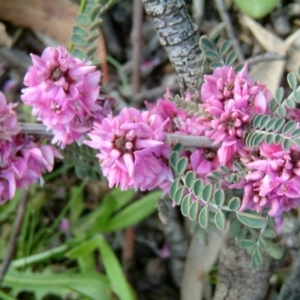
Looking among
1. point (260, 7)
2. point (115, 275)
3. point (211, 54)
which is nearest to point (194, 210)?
point (211, 54)

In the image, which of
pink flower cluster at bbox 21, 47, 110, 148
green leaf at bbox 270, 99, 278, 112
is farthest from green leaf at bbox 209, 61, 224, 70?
pink flower cluster at bbox 21, 47, 110, 148

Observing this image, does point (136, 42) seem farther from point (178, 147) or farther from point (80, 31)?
point (178, 147)

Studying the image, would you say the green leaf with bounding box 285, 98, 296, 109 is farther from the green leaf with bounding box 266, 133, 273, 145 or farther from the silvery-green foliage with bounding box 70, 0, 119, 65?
the silvery-green foliage with bounding box 70, 0, 119, 65

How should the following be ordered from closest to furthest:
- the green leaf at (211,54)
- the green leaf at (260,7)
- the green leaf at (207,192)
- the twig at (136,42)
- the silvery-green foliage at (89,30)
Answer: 1. the green leaf at (207,192)
2. the green leaf at (211,54)
3. the silvery-green foliage at (89,30)
4. the green leaf at (260,7)
5. the twig at (136,42)

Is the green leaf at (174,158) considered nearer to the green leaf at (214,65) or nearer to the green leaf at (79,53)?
the green leaf at (214,65)

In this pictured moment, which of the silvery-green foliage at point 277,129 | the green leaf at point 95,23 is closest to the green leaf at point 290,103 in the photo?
the silvery-green foliage at point 277,129

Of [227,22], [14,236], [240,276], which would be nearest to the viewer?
[240,276]
